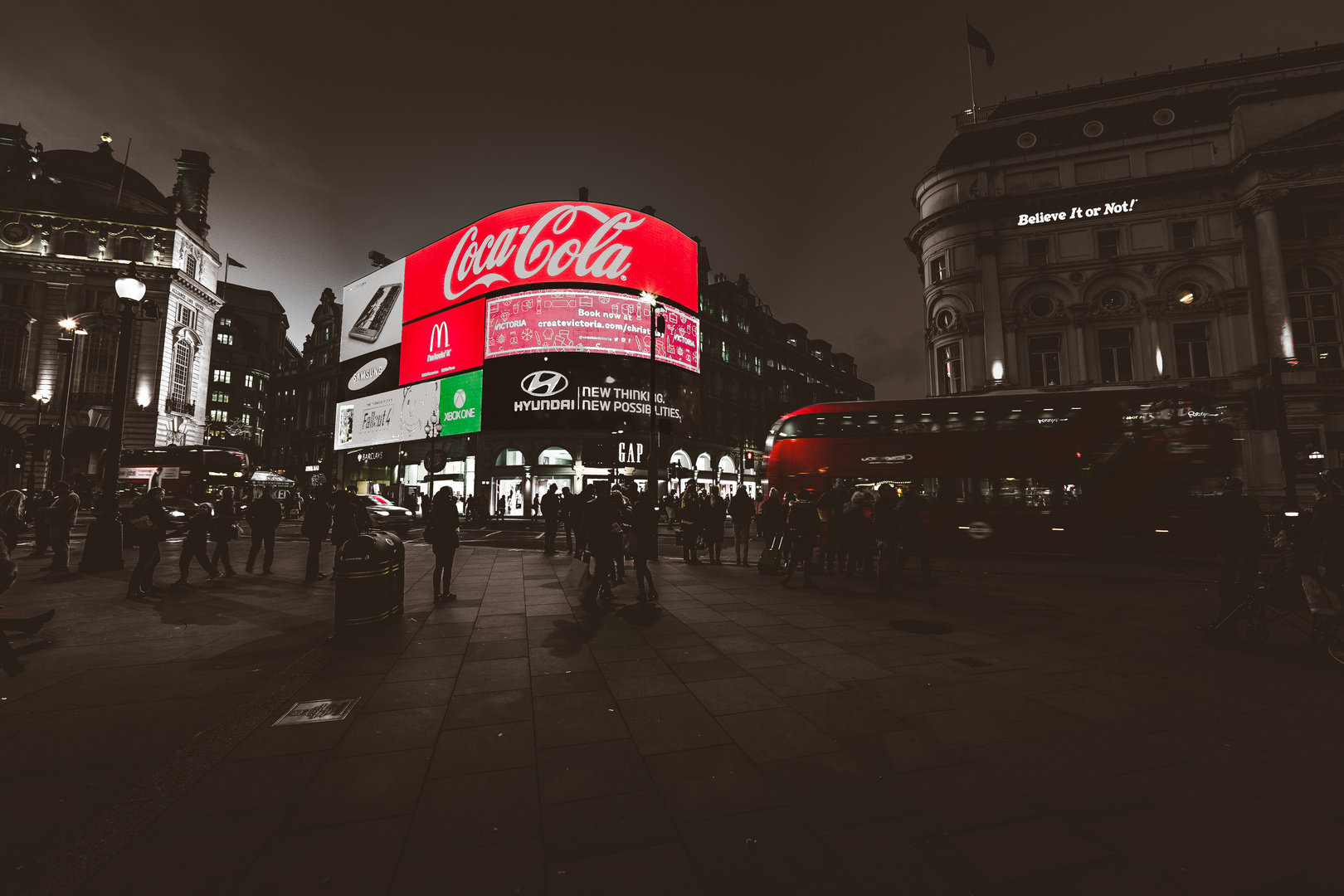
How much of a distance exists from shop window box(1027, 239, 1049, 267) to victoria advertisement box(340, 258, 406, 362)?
40664mm

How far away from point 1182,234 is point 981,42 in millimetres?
16436

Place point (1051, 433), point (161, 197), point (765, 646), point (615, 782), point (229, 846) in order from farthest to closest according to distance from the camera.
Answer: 1. point (161, 197)
2. point (1051, 433)
3. point (765, 646)
4. point (615, 782)
5. point (229, 846)

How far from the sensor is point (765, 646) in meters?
6.22

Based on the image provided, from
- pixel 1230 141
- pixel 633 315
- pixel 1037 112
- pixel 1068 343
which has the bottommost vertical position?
pixel 1068 343

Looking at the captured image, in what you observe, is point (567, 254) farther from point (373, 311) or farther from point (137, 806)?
point (137, 806)

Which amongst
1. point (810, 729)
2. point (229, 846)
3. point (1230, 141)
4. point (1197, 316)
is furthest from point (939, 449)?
point (1230, 141)

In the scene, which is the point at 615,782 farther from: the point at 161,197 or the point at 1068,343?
the point at 161,197

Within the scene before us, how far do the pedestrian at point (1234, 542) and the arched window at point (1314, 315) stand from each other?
31.3 m

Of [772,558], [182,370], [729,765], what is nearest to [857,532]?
[772,558]

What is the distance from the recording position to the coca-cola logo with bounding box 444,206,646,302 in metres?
34.0

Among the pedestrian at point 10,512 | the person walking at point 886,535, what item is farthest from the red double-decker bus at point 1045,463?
the pedestrian at point 10,512

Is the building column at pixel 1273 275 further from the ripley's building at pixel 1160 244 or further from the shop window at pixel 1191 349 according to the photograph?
the shop window at pixel 1191 349

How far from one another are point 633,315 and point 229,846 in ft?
110

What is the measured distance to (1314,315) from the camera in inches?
1093
